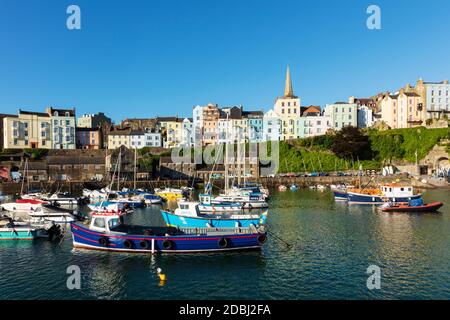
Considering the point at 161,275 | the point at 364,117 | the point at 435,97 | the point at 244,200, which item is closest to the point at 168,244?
the point at 161,275

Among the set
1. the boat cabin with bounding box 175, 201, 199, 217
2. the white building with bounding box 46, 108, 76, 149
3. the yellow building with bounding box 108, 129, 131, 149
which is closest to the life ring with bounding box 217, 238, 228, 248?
the boat cabin with bounding box 175, 201, 199, 217

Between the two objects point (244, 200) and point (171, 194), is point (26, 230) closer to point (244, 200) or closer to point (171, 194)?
point (244, 200)

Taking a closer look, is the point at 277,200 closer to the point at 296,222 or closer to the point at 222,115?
the point at 296,222

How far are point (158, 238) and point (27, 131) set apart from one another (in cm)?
8939

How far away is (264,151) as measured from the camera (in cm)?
9494

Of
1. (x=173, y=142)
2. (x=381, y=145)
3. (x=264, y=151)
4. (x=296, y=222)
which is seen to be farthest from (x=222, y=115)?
(x=296, y=222)

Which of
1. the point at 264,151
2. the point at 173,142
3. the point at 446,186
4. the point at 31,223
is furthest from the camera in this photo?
the point at 173,142

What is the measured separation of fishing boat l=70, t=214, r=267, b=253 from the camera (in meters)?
25.0

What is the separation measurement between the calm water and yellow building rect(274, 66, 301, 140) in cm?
7323

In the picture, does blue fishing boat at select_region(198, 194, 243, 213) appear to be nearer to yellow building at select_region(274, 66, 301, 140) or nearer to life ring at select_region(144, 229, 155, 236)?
life ring at select_region(144, 229, 155, 236)

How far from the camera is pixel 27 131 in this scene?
9838 centimetres

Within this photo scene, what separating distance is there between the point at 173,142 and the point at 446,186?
7336cm

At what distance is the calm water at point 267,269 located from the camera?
738 inches
